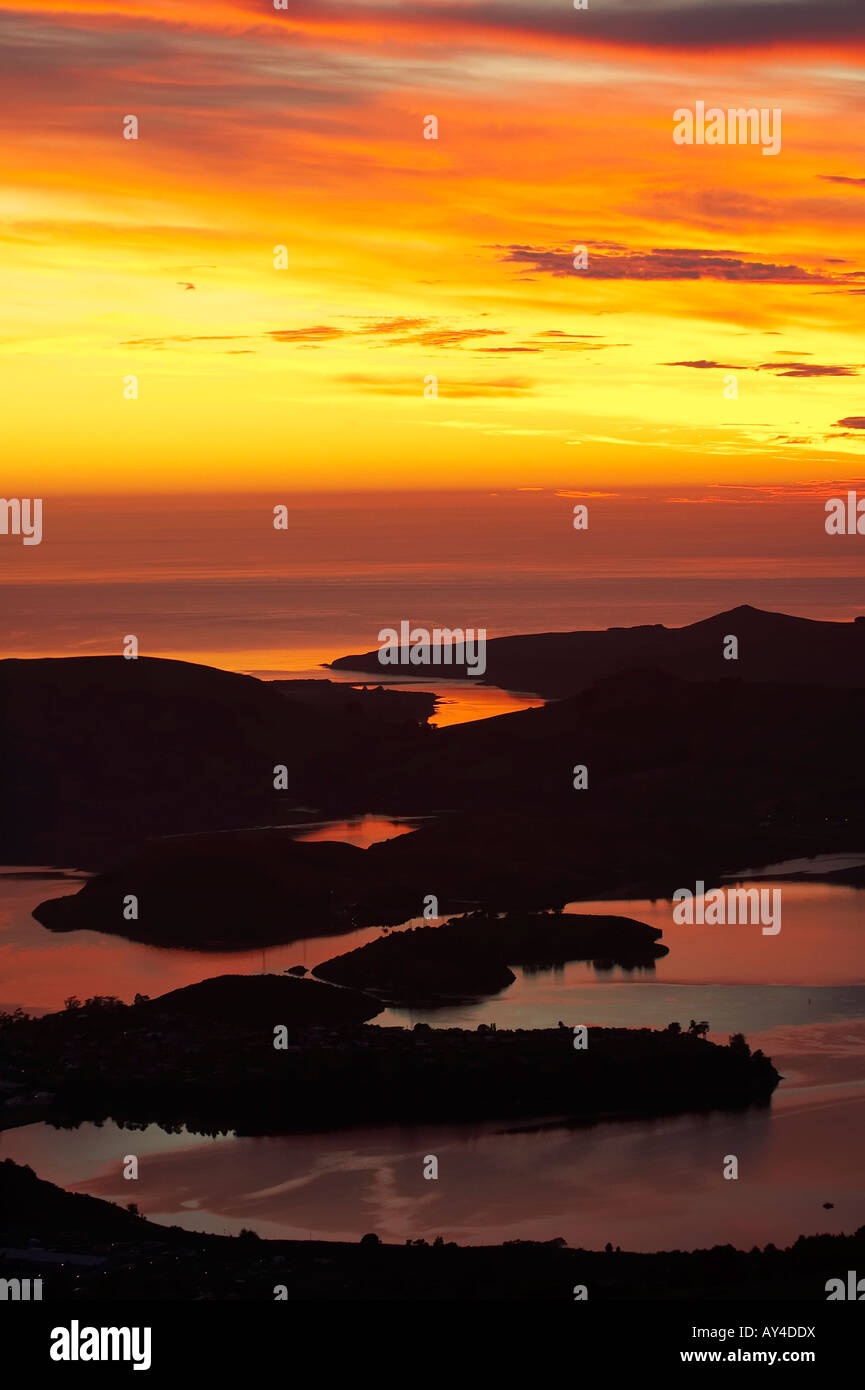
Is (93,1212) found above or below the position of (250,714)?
below

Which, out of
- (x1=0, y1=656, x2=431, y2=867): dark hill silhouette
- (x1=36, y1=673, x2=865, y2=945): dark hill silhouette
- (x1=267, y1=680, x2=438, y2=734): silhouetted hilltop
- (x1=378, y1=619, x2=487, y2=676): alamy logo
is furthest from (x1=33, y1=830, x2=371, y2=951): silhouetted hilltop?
(x1=378, y1=619, x2=487, y2=676): alamy logo

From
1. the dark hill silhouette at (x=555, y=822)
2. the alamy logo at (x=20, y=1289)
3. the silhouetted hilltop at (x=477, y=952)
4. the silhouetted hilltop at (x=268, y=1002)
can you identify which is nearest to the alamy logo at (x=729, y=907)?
the dark hill silhouette at (x=555, y=822)

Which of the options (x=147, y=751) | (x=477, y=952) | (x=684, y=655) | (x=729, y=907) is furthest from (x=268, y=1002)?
(x=684, y=655)

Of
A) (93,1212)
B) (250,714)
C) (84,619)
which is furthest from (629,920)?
(84,619)

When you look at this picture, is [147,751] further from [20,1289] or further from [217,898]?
[20,1289]
